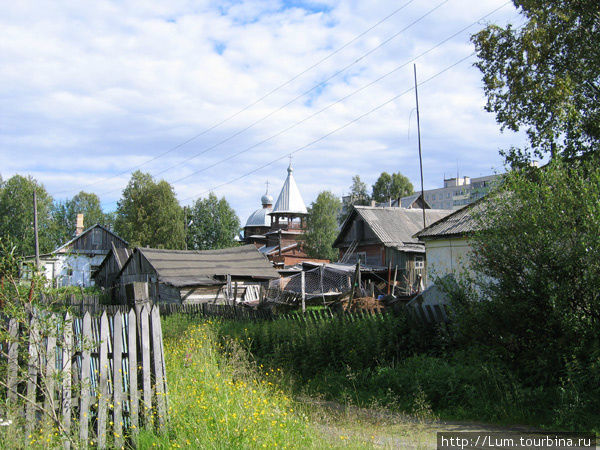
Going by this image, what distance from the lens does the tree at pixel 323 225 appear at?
2149 inches

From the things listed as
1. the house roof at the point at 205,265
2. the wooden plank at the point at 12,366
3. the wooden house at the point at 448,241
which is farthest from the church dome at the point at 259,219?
the wooden plank at the point at 12,366

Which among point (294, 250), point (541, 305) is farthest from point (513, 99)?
point (294, 250)

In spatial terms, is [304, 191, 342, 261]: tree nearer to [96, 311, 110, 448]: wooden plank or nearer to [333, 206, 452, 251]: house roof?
[333, 206, 452, 251]: house roof

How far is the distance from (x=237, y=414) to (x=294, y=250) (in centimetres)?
5563

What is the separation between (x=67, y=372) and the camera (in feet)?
16.9

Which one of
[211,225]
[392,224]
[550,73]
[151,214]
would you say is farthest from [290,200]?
[550,73]

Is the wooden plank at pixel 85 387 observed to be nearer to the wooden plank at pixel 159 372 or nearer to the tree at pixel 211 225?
the wooden plank at pixel 159 372

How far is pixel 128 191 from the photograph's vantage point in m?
51.9

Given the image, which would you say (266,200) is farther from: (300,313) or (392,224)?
(300,313)

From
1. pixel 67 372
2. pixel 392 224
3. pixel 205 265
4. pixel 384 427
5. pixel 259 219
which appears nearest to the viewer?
pixel 67 372

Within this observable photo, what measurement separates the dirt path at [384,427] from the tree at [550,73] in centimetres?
945

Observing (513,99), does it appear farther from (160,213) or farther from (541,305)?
(160,213)

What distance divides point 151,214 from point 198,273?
28.5 m

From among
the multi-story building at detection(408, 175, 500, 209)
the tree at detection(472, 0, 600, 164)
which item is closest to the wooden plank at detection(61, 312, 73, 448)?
the tree at detection(472, 0, 600, 164)
